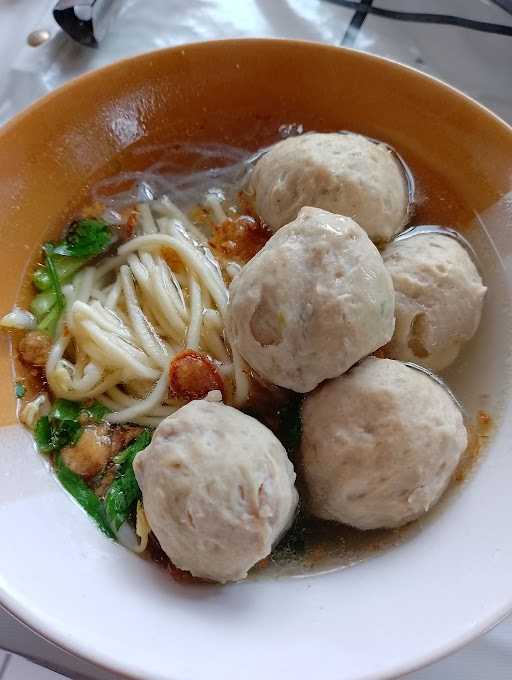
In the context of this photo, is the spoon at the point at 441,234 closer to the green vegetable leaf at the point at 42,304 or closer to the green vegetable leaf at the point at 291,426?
the green vegetable leaf at the point at 291,426

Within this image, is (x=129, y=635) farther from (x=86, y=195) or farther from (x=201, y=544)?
(x=86, y=195)

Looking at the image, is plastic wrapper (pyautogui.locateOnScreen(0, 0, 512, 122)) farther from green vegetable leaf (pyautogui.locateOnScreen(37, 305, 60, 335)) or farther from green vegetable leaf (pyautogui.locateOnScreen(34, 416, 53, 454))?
green vegetable leaf (pyautogui.locateOnScreen(34, 416, 53, 454))

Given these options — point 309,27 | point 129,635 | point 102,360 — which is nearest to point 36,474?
point 102,360

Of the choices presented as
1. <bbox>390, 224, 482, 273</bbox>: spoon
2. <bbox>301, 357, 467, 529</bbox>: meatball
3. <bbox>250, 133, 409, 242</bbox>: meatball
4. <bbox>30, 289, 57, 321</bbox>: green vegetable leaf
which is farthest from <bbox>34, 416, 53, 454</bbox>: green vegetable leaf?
<bbox>390, 224, 482, 273</bbox>: spoon

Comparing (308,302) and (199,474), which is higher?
(308,302)

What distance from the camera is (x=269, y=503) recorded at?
124 centimetres

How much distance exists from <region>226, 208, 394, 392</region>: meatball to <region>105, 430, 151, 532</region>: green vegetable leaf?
448 millimetres

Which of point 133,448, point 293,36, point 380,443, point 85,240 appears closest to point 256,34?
point 293,36

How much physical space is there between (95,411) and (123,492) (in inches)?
10.1

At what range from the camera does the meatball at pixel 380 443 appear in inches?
52.2

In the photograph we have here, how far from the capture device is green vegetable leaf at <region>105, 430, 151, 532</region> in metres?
1.52

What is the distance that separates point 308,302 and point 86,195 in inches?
35.5

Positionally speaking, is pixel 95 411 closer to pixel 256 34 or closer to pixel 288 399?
pixel 288 399

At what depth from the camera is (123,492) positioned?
1.55 meters
